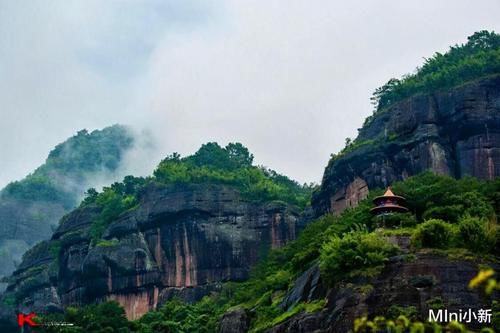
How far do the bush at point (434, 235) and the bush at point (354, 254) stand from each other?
1.18m

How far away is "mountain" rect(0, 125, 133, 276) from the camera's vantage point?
10912 centimetres

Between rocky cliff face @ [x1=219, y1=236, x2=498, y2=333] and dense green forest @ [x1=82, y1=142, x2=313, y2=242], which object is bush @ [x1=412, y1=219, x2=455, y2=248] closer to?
rocky cliff face @ [x1=219, y1=236, x2=498, y2=333]

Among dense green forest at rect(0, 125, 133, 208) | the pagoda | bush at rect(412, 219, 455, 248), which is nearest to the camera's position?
bush at rect(412, 219, 455, 248)

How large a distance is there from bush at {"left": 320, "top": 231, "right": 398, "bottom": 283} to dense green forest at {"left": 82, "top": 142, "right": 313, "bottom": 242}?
29649mm

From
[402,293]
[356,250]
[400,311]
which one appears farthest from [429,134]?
[400,311]

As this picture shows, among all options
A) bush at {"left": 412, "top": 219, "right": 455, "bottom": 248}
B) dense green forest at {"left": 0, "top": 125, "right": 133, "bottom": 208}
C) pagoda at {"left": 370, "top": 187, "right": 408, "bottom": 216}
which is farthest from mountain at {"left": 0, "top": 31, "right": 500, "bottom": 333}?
dense green forest at {"left": 0, "top": 125, "right": 133, "bottom": 208}

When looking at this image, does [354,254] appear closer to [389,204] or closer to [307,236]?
[389,204]

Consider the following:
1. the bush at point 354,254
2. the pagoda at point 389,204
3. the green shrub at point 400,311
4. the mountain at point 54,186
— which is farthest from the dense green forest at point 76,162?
the green shrub at point 400,311

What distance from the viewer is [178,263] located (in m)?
69.0

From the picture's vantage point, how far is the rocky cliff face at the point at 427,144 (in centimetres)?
5938

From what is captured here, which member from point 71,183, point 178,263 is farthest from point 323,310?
point 71,183

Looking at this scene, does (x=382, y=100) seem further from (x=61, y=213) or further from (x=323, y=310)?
(x=61, y=213)

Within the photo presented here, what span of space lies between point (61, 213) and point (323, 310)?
79.4m

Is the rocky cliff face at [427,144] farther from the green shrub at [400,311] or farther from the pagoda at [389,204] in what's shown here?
the green shrub at [400,311]
